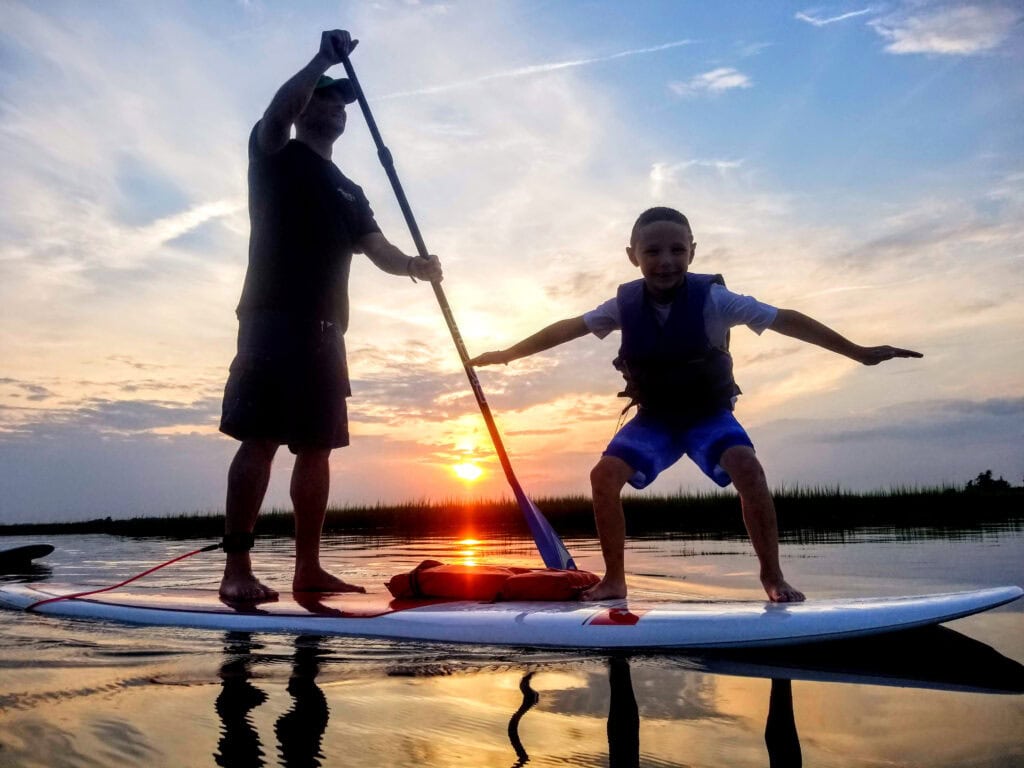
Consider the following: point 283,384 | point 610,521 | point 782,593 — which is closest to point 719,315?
point 610,521

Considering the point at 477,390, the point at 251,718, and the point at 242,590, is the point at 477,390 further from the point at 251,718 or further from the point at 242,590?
the point at 251,718

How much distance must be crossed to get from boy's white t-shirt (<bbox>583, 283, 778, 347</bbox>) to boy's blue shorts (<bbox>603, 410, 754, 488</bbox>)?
16.0 inches

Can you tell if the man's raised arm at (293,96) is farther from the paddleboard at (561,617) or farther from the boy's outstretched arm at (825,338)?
the boy's outstretched arm at (825,338)

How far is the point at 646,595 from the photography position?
3973 millimetres

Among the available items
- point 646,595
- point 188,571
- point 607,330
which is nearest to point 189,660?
point 646,595

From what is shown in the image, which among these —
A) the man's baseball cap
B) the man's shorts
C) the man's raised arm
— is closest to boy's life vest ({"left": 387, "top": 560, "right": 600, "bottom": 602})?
the man's shorts

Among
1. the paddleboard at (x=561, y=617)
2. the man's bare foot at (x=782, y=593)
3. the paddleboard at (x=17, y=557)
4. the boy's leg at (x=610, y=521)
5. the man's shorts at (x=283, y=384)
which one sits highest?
the man's shorts at (x=283, y=384)

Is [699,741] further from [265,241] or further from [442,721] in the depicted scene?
[265,241]

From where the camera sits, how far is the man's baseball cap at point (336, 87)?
4.29m

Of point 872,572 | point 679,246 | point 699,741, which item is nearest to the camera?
point 699,741

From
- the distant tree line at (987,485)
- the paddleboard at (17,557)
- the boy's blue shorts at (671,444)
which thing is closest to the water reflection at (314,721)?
the boy's blue shorts at (671,444)

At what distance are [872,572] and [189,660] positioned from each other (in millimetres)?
4246

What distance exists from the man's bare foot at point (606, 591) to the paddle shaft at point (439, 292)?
1319mm

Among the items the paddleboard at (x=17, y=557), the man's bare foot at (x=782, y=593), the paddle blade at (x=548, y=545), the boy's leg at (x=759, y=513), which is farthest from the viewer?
the paddleboard at (x=17, y=557)
